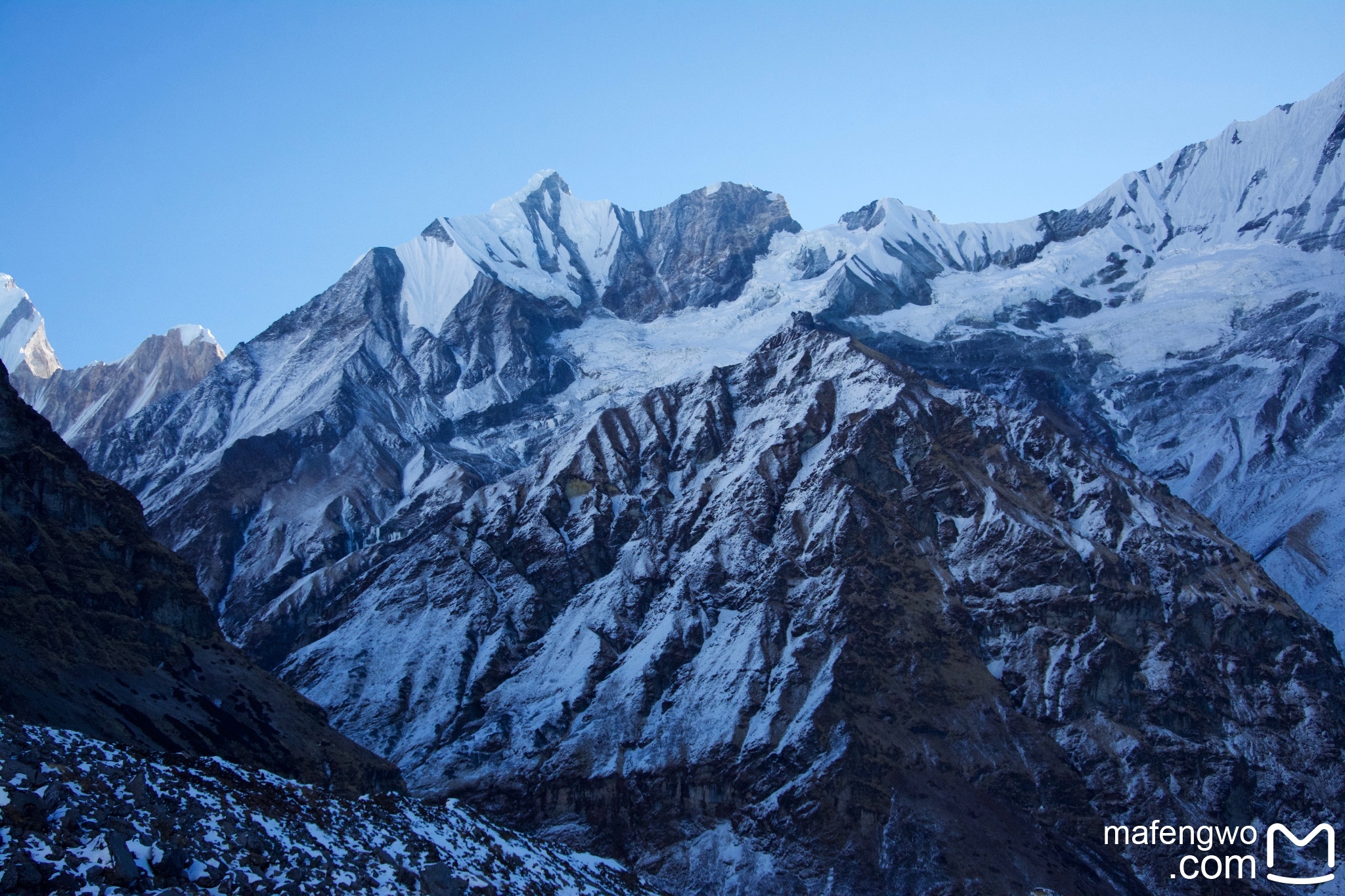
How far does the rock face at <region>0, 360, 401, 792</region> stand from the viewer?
9319 centimetres

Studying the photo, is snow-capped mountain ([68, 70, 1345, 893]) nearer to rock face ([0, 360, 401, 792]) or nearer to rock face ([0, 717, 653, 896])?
rock face ([0, 360, 401, 792])

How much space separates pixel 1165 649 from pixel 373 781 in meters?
107

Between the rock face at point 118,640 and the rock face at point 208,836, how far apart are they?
1156 inches

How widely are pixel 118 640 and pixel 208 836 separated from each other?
68557 millimetres

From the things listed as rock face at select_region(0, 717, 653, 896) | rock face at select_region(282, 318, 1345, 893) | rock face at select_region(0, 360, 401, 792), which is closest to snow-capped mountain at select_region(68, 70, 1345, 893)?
rock face at select_region(282, 318, 1345, 893)

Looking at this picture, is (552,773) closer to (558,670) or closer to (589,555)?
(558,670)

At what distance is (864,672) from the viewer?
15400cm

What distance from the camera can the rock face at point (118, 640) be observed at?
306 feet

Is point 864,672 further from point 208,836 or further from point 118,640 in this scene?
point 208,836

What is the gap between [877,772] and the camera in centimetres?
13988

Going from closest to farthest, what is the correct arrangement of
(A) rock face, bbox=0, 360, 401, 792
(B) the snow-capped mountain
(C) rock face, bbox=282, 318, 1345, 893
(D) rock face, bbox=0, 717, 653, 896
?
(D) rock face, bbox=0, 717, 653, 896, (A) rock face, bbox=0, 360, 401, 792, (C) rock face, bbox=282, 318, 1345, 893, (B) the snow-capped mountain

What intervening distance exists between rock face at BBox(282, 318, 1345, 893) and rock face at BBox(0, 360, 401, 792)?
37243 mm

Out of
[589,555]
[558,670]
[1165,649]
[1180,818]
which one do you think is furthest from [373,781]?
[1165,649]

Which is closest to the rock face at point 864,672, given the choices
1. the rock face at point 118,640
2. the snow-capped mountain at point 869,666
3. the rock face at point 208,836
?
the snow-capped mountain at point 869,666
